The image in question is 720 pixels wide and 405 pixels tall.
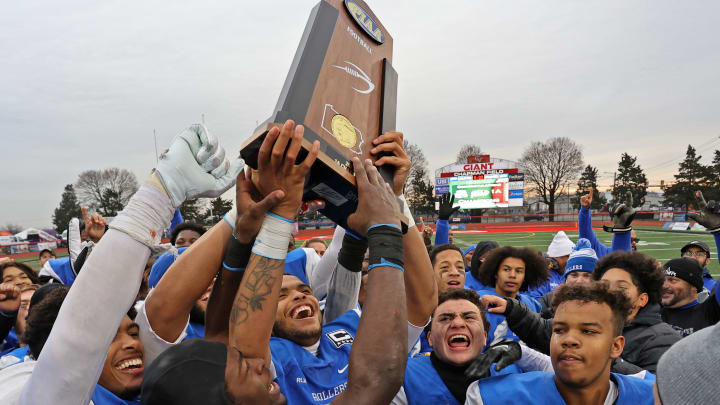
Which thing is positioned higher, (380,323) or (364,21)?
(364,21)

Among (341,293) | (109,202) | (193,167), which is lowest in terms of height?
(341,293)

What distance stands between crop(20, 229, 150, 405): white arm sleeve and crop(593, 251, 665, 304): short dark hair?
3.58m

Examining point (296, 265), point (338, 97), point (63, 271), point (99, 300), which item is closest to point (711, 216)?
point (296, 265)

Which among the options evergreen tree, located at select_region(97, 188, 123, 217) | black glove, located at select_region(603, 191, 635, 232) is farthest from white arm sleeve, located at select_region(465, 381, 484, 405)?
evergreen tree, located at select_region(97, 188, 123, 217)

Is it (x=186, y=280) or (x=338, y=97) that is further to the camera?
(x=186, y=280)

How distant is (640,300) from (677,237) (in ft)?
86.7

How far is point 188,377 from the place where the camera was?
39.6 inches

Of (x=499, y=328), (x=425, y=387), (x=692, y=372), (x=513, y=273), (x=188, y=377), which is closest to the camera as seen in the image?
(x=692, y=372)

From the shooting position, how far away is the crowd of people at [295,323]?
116 cm

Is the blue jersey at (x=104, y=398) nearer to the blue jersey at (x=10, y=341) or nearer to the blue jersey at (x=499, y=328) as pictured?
the blue jersey at (x=499, y=328)

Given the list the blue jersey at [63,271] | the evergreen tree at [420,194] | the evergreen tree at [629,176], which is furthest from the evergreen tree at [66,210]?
the evergreen tree at [629,176]

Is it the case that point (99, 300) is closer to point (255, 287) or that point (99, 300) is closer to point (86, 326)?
point (86, 326)

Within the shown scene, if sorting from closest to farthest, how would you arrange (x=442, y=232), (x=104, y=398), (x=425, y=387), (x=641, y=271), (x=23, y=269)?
(x=104, y=398) < (x=425, y=387) < (x=641, y=271) < (x=23, y=269) < (x=442, y=232)

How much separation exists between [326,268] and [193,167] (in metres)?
2.04
